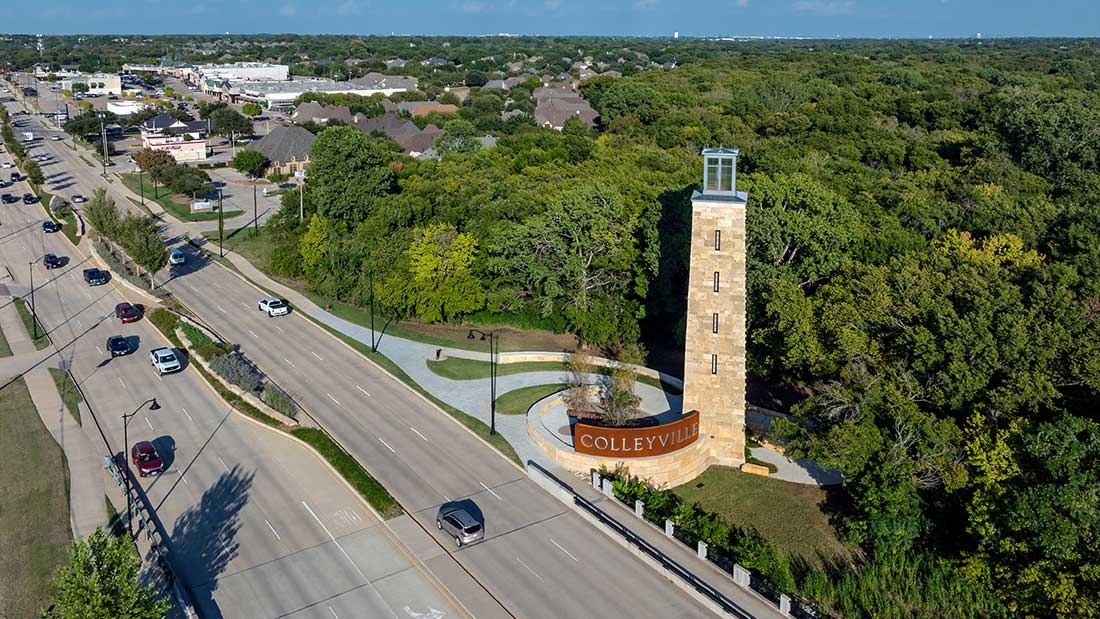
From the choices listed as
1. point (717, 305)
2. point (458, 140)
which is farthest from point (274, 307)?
point (458, 140)

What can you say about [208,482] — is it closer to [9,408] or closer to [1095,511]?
[9,408]

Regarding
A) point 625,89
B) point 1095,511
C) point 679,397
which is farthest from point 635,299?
point 625,89

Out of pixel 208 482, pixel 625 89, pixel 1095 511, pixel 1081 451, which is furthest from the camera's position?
pixel 625 89

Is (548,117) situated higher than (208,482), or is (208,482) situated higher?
(548,117)

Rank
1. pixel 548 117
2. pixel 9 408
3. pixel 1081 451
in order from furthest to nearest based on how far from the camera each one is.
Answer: pixel 548 117 < pixel 9 408 < pixel 1081 451

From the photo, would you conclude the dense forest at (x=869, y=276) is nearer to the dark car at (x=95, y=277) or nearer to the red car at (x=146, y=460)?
the dark car at (x=95, y=277)

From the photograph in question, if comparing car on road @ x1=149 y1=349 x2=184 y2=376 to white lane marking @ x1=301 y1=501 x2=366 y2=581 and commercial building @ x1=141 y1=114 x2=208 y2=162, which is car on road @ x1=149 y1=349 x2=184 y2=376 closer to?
white lane marking @ x1=301 y1=501 x2=366 y2=581
